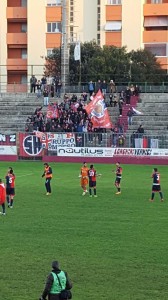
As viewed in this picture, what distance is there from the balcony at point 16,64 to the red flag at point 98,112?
31.9 metres

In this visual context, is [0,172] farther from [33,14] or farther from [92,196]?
[33,14]

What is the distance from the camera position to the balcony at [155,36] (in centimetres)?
9231

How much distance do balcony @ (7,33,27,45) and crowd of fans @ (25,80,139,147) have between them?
1049 inches

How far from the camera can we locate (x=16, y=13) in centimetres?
9525

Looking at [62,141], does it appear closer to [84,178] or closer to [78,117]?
Answer: [78,117]

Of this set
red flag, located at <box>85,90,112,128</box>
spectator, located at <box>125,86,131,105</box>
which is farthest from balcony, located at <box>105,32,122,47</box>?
red flag, located at <box>85,90,112,128</box>

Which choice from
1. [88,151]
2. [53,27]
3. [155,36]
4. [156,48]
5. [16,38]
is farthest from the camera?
[16,38]

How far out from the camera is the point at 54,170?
5412 centimetres

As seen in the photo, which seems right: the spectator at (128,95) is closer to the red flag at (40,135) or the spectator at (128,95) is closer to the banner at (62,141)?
the banner at (62,141)

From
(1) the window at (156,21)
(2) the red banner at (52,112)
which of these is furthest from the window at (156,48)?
(2) the red banner at (52,112)

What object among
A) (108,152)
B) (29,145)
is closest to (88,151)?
(108,152)

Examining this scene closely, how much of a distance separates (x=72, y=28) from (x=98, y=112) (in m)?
31.8

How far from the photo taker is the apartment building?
92.3 meters

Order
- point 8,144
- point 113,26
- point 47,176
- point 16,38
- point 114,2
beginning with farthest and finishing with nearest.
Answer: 1. point 16,38
2. point 113,26
3. point 114,2
4. point 8,144
5. point 47,176
